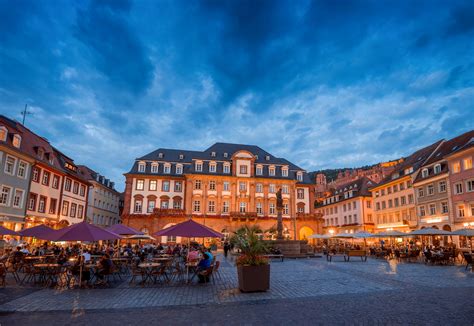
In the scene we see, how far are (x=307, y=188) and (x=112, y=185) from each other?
125 feet

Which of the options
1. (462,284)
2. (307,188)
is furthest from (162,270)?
(307,188)

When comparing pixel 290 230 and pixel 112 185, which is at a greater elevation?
pixel 112 185

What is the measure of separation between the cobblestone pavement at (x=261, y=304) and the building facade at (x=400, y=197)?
3466 cm

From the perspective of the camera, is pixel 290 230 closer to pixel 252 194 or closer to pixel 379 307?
pixel 252 194

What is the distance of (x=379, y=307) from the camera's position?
8.64m

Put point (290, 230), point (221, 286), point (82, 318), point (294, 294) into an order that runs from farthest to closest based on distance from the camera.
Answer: point (290, 230) → point (221, 286) → point (294, 294) → point (82, 318)

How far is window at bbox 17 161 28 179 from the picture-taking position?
27.9m

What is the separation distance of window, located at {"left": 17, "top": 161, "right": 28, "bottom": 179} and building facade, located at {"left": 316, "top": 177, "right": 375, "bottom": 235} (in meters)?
44.8

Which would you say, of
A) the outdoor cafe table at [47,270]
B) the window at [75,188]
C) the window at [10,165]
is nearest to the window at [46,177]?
the window at [10,165]

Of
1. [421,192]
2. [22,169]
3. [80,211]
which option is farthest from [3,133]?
[421,192]

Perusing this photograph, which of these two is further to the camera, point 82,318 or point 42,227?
point 42,227

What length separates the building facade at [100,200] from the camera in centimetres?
5169

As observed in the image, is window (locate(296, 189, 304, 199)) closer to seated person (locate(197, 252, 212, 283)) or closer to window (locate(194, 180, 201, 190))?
window (locate(194, 180, 201, 190))

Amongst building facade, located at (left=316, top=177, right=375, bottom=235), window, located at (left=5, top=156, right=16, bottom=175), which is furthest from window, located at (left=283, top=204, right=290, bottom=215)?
window, located at (left=5, top=156, right=16, bottom=175)
